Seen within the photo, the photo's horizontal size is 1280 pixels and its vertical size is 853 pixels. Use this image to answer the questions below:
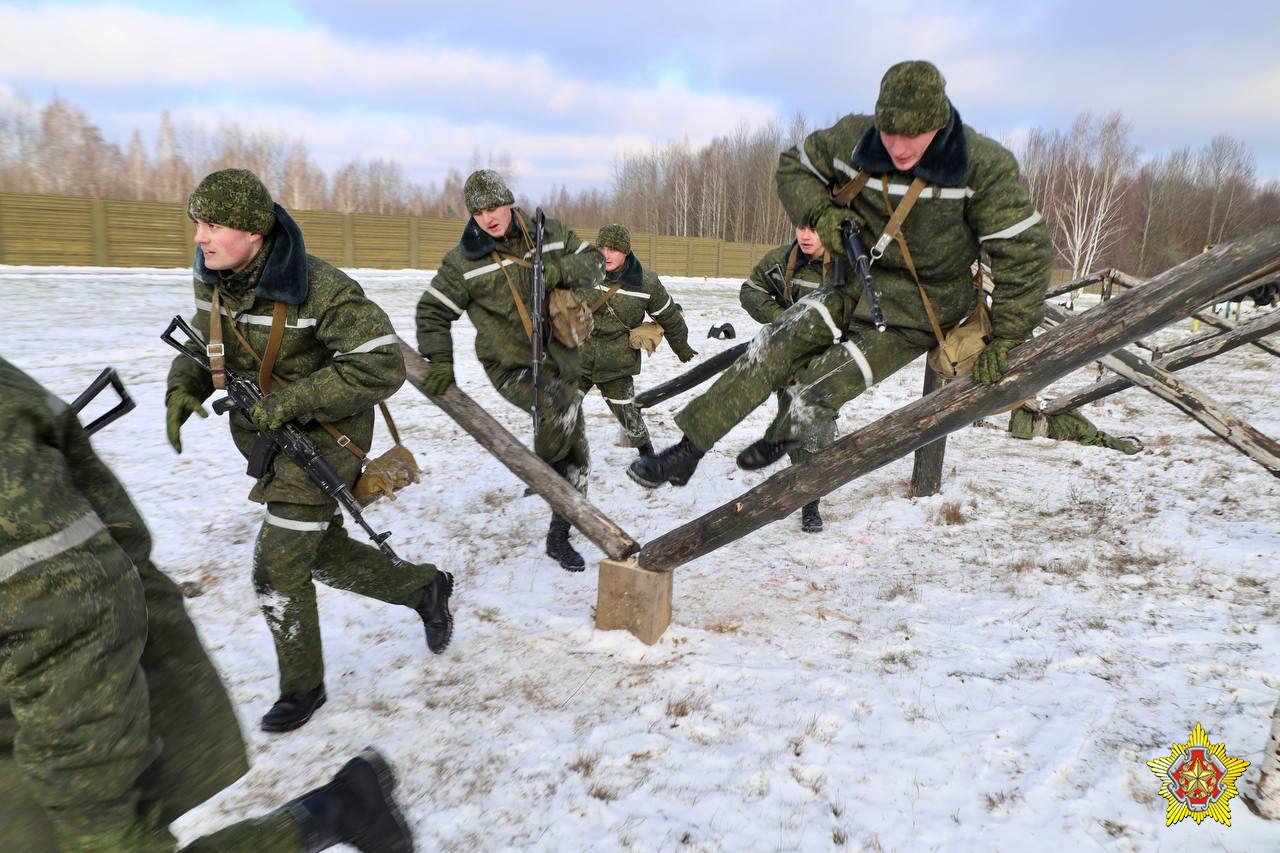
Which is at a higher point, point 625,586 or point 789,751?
point 625,586

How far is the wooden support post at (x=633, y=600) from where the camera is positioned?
3578 millimetres

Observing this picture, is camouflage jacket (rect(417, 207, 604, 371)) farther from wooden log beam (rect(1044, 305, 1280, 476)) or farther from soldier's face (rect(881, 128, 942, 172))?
wooden log beam (rect(1044, 305, 1280, 476))

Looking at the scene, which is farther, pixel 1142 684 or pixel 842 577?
pixel 842 577

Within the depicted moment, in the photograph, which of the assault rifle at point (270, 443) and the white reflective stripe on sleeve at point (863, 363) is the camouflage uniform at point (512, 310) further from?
the white reflective stripe on sleeve at point (863, 363)

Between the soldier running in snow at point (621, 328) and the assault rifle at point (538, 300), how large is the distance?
166 cm

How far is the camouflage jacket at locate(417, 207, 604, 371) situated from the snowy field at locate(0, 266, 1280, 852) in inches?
59.2

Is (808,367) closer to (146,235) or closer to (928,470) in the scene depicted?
(928,470)

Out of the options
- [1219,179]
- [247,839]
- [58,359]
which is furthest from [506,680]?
[1219,179]

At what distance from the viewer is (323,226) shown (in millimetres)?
23469

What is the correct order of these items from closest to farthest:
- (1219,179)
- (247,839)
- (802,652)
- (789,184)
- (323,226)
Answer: (247,839) → (789,184) → (802,652) → (323,226) → (1219,179)

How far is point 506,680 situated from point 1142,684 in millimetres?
3017

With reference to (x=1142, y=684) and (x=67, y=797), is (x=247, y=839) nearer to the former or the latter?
(x=67, y=797)

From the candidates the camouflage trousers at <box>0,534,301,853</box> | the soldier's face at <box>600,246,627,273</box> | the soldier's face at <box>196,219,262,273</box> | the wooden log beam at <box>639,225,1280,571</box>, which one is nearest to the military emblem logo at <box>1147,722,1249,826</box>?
the wooden log beam at <box>639,225,1280,571</box>

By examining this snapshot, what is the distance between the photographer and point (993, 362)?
272 cm
